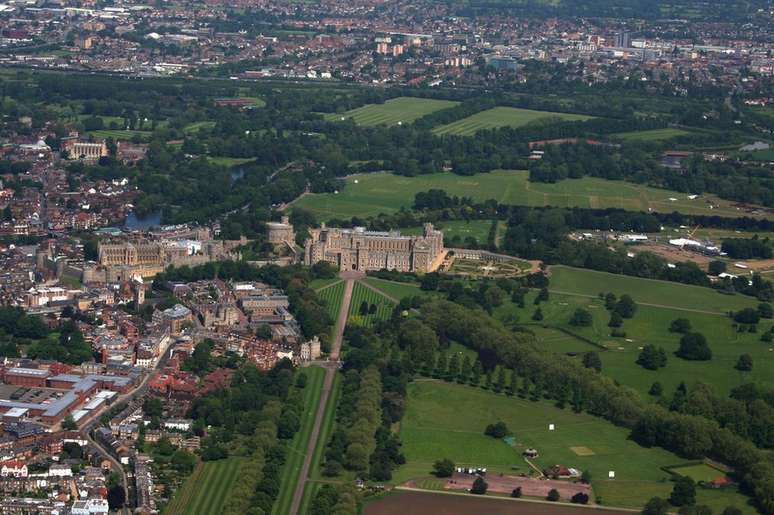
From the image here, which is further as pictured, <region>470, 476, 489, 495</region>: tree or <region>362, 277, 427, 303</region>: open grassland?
<region>362, 277, 427, 303</region>: open grassland

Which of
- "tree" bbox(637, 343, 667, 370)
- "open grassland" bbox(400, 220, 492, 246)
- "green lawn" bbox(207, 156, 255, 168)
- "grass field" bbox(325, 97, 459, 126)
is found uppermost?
"tree" bbox(637, 343, 667, 370)

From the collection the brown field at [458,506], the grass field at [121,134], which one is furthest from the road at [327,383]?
the grass field at [121,134]

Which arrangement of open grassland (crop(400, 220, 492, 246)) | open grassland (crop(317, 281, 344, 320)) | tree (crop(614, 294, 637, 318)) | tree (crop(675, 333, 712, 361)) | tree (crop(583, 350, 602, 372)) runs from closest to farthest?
tree (crop(583, 350, 602, 372))
tree (crop(675, 333, 712, 361))
open grassland (crop(317, 281, 344, 320))
tree (crop(614, 294, 637, 318))
open grassland (crop(400, 220, 492, 246))

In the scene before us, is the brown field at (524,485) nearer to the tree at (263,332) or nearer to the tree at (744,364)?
the tree at (744,364)

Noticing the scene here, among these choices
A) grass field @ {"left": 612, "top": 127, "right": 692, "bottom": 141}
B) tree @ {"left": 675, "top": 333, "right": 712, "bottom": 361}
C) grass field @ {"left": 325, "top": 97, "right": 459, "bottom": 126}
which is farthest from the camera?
grass field @ {"left": 325, "top": 97, "right": 459, "bottom": 126}

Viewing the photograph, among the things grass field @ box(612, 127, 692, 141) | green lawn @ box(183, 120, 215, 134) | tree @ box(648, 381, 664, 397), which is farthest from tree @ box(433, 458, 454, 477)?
grass field @ box(612, 127, 692, 141)

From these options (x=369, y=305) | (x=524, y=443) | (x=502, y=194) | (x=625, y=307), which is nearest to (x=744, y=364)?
(x=625, y=307)

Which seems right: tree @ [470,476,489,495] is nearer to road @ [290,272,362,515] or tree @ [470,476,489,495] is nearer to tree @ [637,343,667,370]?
road @ [290,272,362,515]

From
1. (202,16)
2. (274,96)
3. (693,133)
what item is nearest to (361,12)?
(202,16)
